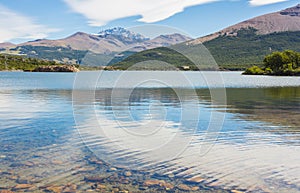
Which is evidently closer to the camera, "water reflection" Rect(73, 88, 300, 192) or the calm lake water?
the calm lake water

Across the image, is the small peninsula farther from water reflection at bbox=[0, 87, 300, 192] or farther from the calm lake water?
the calm lake water

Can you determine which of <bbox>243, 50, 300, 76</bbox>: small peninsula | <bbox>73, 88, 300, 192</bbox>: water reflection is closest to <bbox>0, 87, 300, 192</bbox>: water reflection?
<bbox>73, 88, 300, 192</bbox>: water reflection

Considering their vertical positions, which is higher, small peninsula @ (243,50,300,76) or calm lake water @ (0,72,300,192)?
small peninsula @ (243,50,300,76)

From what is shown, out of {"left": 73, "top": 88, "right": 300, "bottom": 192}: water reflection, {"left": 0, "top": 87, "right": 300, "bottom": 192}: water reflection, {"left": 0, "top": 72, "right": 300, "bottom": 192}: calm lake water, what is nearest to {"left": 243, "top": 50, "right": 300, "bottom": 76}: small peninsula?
{"left": 0, "top": 87, "right": 300, "bottom": 192}: water reflection

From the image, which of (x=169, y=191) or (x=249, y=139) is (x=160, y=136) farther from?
(x=169, y=191)

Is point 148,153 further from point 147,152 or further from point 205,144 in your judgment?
point 205,144

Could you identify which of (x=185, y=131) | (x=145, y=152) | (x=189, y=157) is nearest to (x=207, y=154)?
(x=189, y=157)

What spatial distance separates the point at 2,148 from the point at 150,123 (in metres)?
10.5

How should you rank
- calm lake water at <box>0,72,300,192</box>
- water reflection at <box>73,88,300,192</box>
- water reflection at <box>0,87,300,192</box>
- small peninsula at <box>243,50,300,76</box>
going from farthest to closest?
1. small peninsula at <box>243,50,300,76</box>
2. water reflection at <box>73,88,300,192</box>
3. water reflection at <box>0,87,300,192</box>
4. calm lake water at <box>0,72,300,192</box>

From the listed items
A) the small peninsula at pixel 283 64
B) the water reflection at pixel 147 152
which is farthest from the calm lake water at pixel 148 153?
the small peninsula at pixel 283 64

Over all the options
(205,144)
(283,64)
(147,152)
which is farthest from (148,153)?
(283,64)

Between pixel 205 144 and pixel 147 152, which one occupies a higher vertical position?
pixel 205 144

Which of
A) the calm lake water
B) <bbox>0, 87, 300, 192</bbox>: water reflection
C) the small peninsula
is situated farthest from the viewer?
the small peninsula

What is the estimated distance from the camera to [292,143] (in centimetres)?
1720
